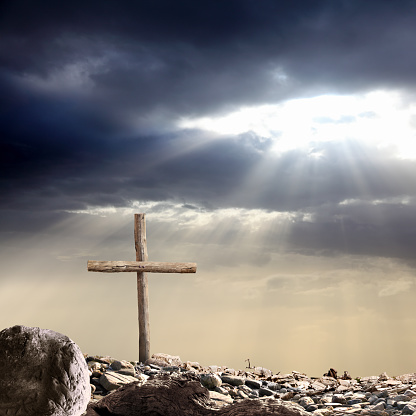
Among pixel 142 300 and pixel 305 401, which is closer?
pixel 305 401

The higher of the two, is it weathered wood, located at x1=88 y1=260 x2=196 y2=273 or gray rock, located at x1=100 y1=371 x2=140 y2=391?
weathered wood, located at x1=88 y1=260 x2=196 y2=273

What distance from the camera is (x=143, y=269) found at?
41.7 ft

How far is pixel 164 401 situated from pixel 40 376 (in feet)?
5.87

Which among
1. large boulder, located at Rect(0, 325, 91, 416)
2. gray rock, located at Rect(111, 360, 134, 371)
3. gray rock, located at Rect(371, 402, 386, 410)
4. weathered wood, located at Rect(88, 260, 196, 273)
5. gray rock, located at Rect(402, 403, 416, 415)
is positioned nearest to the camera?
large boulder, located at Rect(0, 325, 91, 416)

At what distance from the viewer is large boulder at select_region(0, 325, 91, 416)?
5.89 m

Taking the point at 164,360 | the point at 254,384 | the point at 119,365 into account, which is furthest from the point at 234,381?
the point at 164,360

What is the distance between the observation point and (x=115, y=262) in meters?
12.4

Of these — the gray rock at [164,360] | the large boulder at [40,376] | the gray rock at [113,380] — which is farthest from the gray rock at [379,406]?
the gray rock at [164,360]

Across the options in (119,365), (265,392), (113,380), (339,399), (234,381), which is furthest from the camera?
(119,365)

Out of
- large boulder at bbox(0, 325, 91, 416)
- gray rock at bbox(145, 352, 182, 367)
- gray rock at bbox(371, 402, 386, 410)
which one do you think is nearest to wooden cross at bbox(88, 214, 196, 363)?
gray rock at bbox(145, 352, 182, 367)

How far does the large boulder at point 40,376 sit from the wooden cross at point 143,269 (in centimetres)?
607

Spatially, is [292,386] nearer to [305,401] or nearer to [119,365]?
[305,401]

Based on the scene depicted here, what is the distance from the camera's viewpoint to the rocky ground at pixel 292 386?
25.3 ft

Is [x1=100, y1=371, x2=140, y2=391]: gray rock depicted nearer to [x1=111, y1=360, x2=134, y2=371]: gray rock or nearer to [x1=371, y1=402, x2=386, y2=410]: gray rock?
[x1=111, y1=360, x2=134, y2=371]: gray rock
